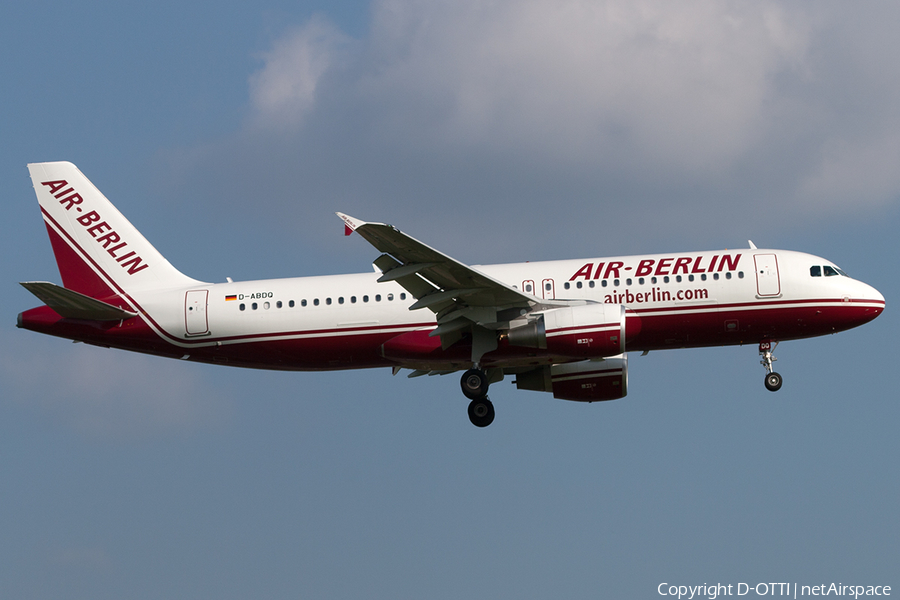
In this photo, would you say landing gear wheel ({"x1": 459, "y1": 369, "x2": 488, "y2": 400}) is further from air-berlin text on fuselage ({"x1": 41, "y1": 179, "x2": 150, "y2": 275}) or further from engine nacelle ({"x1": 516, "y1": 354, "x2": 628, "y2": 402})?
air-berlin text on fuselage ({"x1": 41, "y1": 179, "x2": 150, "y2": 275})

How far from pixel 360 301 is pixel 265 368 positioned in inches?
178

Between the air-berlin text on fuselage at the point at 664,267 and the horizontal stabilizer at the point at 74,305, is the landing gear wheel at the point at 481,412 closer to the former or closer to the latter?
the air-berlin text on fuselage at the point at 664,267

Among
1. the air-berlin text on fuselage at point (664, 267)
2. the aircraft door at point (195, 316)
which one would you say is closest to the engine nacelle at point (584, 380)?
the air-berlin text on fuselage at point (664, 267)

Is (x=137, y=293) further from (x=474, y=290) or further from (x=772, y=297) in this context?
(x=772, y=297)

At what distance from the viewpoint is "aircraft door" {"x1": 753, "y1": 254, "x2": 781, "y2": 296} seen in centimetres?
3494

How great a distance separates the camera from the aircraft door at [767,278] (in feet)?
115

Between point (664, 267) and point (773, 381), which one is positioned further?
point (773, 381)

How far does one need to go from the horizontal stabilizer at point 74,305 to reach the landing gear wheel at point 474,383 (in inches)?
458

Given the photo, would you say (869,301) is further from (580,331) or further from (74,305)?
(74,305)

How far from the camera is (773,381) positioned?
1426 inches

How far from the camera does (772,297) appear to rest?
34.9m

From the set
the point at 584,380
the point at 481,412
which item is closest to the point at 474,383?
the point at 481,412

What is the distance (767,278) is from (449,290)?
10.7 meters

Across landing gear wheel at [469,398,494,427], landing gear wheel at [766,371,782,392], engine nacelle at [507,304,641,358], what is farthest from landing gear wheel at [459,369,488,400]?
landing gear wheel at [766,371,782,392]
